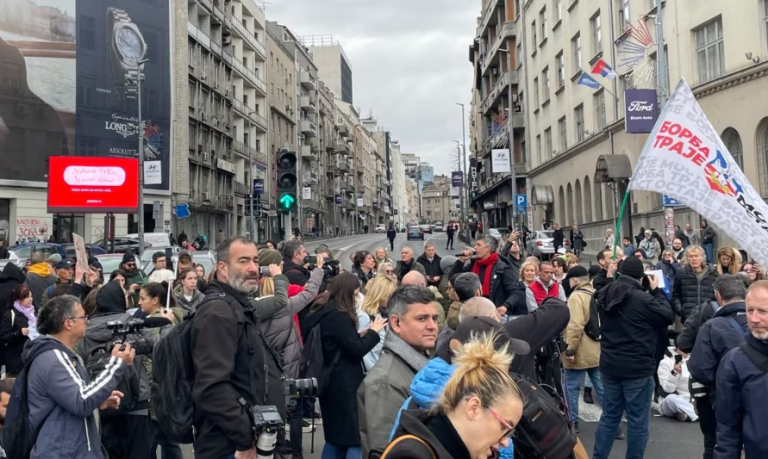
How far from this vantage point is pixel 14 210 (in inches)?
1383

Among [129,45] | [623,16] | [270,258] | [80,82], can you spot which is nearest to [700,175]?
[270,258]

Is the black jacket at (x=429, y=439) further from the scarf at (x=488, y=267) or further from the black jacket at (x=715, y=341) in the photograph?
the scarf at (x=488, y=267)

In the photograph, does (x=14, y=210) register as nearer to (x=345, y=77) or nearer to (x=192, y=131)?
(x=192, y=131)

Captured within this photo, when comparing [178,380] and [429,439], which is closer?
[429,439]

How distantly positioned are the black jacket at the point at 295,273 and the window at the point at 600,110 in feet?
82.0

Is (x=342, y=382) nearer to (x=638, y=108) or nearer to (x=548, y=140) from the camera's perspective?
(x=638, y=108)

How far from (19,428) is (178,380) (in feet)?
3.17

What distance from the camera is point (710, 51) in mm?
21766

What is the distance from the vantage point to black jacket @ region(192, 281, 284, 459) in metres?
3.26

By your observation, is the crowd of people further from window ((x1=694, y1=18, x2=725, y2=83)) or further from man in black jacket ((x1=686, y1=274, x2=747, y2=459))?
window ((x1=694, y1=18, x2=725, y2=83))

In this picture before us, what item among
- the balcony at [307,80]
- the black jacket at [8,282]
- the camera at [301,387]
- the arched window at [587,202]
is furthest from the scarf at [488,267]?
the balcony at [307,80]

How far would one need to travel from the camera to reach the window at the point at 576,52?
32.5 m

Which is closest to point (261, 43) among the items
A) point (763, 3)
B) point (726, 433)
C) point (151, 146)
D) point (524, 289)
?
point (151, 146)

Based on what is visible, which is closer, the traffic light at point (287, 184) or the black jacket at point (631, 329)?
the black jacket at point (631, 329)
